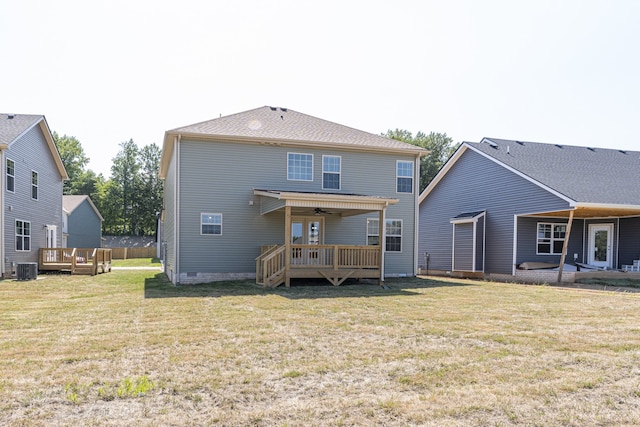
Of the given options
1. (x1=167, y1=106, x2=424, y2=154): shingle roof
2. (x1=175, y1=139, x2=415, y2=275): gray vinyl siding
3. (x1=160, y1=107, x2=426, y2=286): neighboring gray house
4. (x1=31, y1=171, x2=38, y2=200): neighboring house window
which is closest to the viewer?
(x1=160, y1=107, x2=426, y2=286): neighboring gray house

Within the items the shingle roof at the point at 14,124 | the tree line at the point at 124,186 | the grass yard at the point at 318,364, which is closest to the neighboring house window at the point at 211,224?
the grass yard at the point at 318,364

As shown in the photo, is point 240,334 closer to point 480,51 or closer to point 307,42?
point 307,42

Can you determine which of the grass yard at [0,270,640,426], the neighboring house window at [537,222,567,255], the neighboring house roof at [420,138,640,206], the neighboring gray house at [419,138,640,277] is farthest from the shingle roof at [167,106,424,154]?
the grass yard at [0,270,640,426]

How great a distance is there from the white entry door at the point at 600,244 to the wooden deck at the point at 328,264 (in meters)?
10.9

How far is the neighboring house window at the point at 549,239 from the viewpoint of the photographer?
1895 cm

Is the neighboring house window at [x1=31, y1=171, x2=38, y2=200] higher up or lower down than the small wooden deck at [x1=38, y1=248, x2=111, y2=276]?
higher up

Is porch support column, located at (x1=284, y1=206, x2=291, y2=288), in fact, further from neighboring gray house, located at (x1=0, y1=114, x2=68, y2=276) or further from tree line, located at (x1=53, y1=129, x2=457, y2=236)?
tree line, located at (x1=53, y1=129, x2=457, y2=236)

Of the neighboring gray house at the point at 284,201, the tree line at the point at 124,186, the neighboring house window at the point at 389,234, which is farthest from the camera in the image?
the tree line at the point at 124,186

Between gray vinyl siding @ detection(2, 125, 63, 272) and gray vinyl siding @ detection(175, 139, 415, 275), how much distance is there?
6.60 meters

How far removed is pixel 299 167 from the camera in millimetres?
16359

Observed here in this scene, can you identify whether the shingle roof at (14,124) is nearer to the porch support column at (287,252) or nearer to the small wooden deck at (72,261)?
the small wooden deck at (72,261)

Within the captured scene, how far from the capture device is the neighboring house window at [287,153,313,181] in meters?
16.2

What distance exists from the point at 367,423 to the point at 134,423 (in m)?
1.79

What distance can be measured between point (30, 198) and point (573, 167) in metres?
21.7
